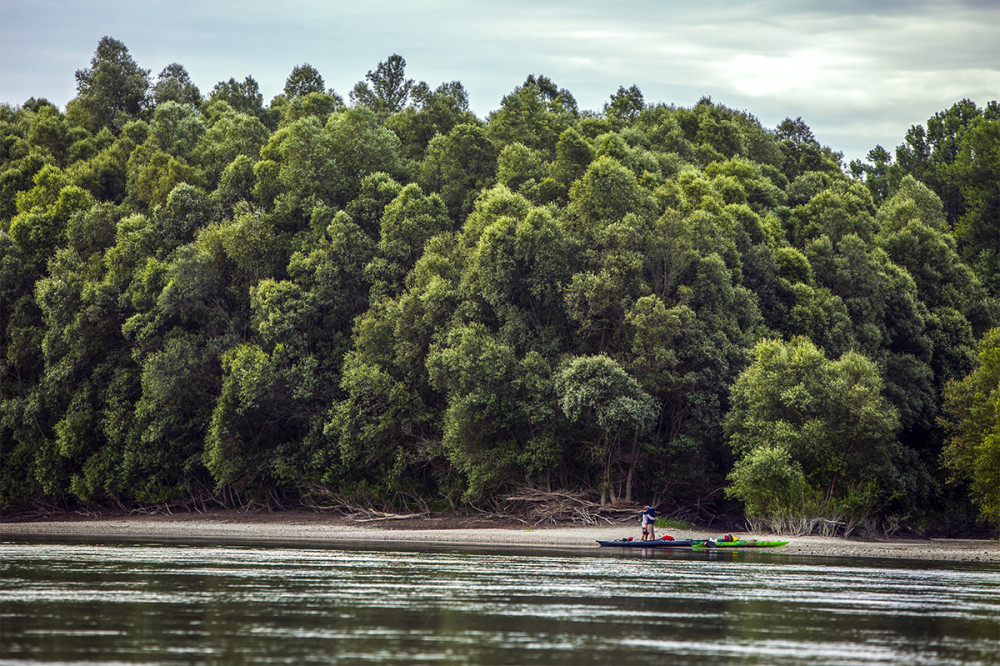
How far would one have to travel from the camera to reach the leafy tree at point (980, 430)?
44531 mm

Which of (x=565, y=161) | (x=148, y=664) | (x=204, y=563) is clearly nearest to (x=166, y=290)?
(x=565, y=161)

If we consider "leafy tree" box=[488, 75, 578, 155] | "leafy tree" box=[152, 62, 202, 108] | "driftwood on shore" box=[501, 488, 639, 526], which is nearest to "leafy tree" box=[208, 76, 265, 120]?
"leafy tree" box=[152, 62, 202, 108]

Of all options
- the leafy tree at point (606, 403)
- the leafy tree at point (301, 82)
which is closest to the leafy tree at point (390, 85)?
the leafy tree at point (301, 82)

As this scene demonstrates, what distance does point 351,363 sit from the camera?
54969 mm

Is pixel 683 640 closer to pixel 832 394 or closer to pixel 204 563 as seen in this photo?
pixel 204 563

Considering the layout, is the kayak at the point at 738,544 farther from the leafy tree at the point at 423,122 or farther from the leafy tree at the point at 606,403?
the leafy tree at the point at 423,122

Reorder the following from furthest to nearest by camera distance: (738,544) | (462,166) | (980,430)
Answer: (462,166) → (980,430) → (738,544)

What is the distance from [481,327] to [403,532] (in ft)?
30.7

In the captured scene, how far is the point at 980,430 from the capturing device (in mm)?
47188

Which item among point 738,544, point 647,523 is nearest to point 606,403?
point 647,523

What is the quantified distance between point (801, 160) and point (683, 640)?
67.7 m

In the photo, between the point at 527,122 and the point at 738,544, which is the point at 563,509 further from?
the point at 527,122

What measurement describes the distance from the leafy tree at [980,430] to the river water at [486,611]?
10148 millimetres

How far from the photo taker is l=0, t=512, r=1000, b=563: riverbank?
4297 cm
